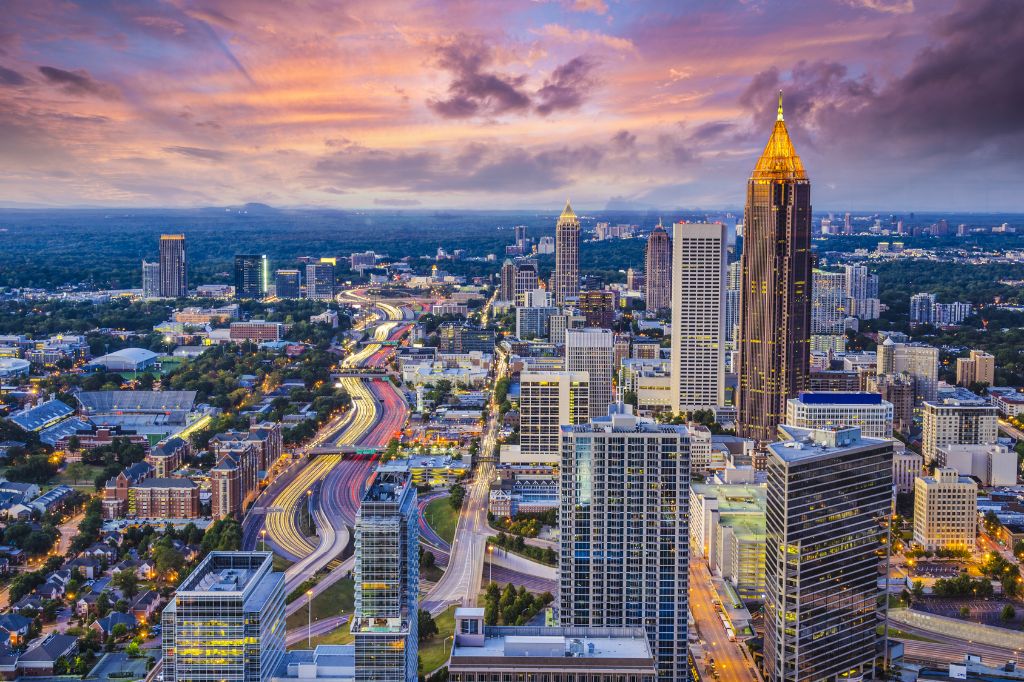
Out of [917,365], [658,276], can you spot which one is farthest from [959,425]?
[658,276]

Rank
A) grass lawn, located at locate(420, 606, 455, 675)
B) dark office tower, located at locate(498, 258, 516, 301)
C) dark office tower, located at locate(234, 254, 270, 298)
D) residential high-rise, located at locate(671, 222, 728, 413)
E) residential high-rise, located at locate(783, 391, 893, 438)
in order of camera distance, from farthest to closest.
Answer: dark office tower, located at locate(234, 254, 270, 298), dark office tower, located at locate(498, 258, 516, 301), residential high-rise, located at locate(671, 222, 728, 413), residential high-rise, located at locate(783, 391, 893, 438), grass lawn, located at locate(420, 606, 455, 675)

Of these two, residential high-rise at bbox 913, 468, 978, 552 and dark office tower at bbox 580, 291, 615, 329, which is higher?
dark office tower at bbox 580, 291, 615, 329

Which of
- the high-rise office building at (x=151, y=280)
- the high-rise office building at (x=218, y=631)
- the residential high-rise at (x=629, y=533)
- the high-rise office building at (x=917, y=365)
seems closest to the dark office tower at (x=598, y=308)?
the high-rise office building at (x=917, y=365)

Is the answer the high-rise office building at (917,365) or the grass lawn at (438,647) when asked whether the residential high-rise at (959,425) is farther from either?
the grass lawn at (438,647)

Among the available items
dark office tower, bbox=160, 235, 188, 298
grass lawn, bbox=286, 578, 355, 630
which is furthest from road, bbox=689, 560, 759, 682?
dark office tower, bbox=160, 235, 188, 298

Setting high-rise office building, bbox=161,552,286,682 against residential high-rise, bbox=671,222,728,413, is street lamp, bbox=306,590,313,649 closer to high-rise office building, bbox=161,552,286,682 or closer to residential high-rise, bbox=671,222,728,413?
high-rise office building, bbox=161,552,286,682

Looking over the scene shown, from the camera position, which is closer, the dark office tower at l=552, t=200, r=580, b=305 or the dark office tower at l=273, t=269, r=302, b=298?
the dark office tower at l=552, t=200, r=580, b=305

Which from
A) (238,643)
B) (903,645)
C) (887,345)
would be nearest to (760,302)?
(887,345)
